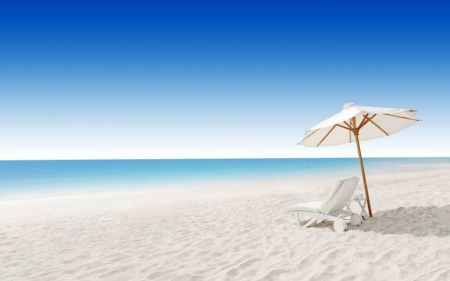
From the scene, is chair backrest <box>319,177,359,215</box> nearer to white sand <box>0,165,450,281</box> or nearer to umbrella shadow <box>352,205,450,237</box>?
white sand <box>0,165,450,281</box>

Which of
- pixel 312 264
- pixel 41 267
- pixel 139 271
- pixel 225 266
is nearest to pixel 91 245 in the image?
pixel 41 267

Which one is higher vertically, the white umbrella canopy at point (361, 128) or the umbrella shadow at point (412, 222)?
the white umbrella canopy at point (361, 128)

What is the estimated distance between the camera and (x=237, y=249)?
4828 millimetres

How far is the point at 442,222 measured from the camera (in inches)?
215

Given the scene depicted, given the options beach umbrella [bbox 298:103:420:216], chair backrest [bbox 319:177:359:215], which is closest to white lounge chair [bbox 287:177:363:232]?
chair backrest [bbox 319:177:359:215]

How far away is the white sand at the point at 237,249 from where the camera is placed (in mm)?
3705

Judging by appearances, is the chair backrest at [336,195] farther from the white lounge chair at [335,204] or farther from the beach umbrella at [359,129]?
the beach umbrella at [359,129]

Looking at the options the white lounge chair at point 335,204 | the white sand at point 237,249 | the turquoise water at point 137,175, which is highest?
the turquoise water at point 137,175

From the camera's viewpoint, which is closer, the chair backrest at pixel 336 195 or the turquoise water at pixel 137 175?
the chair backrest at pixel 336 195

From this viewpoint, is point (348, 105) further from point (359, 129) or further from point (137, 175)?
point (137, 175)

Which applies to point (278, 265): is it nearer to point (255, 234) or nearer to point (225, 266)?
point (225, 266)

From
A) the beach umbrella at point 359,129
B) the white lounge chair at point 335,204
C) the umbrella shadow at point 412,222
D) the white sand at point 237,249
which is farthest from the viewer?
the beach umbrella at point 359,129

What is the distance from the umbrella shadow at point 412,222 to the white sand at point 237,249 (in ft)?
0.05

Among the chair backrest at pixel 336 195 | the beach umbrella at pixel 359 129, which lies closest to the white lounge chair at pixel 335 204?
the chair backrest at pixel 336 195
